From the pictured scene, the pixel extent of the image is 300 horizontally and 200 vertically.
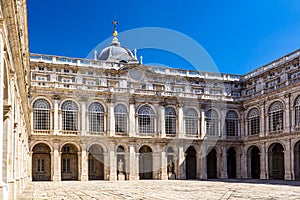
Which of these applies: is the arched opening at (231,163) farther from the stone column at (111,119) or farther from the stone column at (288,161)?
the stone column at (111,119)

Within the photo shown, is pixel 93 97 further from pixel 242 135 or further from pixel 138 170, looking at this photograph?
pixel 242 135

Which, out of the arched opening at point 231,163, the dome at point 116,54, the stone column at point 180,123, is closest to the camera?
the stone column at point 180,123

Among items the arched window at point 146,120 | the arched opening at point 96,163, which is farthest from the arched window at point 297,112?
the arched opening at point 96,163

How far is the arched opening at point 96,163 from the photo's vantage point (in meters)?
50.1

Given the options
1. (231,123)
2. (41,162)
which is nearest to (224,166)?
(231,123)

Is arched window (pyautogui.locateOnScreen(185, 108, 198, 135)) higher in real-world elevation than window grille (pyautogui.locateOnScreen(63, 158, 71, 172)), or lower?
higher

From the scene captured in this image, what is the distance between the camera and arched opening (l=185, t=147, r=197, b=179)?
54406 mm

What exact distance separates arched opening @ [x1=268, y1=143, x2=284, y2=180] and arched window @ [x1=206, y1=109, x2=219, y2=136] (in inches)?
292

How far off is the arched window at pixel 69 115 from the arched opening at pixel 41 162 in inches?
146

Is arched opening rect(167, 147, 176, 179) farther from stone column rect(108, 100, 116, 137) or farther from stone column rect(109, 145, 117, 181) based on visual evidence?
stone column rect(108, 100, 116, 137)

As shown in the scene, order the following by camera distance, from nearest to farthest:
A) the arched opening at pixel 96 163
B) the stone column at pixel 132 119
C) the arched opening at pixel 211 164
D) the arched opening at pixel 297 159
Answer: the arched opening at pixel 297 159
the stone column at pixel 132 119
the arched opening at pixel 96 163
the arched opening at pixel 211 164

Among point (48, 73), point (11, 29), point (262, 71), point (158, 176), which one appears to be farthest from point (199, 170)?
point (11, 29)

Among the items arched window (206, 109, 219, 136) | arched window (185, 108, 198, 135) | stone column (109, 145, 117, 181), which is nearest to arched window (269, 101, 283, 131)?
arched window (206, 109, 219, 136)

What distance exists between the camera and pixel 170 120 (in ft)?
171
